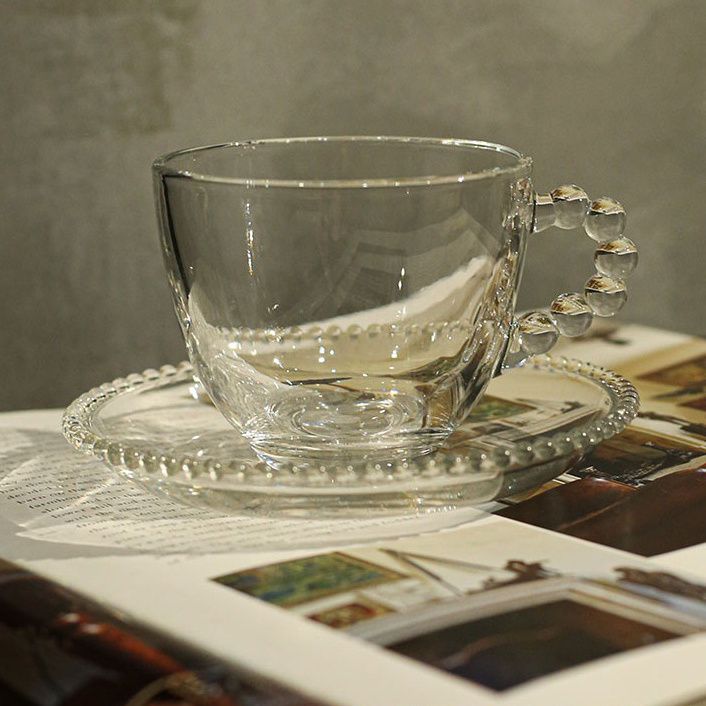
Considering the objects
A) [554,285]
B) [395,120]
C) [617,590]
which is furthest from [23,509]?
[554,285]

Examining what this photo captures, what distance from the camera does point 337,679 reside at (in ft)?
0.95

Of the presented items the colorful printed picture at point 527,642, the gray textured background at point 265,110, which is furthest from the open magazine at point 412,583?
the gray textured background at point 265,110

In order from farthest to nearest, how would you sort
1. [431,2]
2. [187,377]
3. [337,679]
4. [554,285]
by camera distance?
[554,285] → [431,2] → [187,377] → [337,679]

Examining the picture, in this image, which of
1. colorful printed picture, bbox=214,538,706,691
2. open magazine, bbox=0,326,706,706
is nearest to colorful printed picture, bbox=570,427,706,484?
open magazine, bbox=0,326,706,706

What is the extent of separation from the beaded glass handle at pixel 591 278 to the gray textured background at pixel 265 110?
0.52 meters

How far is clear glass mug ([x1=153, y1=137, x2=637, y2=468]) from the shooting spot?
1.36ft

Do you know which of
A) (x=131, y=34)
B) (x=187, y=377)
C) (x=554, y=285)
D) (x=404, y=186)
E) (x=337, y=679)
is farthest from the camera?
(x=554, y=285)

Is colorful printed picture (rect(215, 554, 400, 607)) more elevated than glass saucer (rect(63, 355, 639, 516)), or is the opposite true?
glass saucer (rect(63, 355, 639, 516))

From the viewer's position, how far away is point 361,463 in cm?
41

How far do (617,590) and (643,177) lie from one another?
929 millimetres

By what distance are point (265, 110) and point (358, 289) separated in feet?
1.91

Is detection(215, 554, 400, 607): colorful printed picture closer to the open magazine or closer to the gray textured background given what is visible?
the open magazine

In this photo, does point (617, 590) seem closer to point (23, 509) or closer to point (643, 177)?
point (23, 509)

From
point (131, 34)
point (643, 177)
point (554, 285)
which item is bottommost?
point (554, 285)
